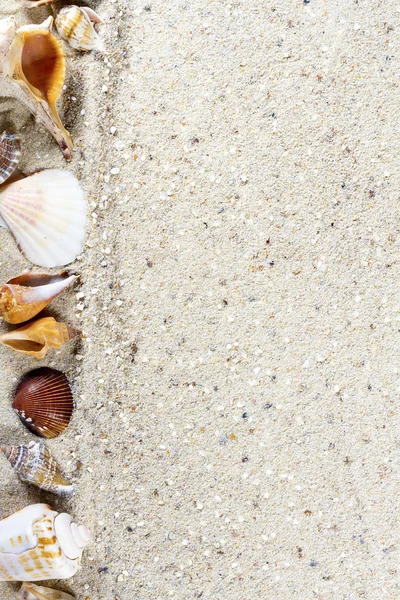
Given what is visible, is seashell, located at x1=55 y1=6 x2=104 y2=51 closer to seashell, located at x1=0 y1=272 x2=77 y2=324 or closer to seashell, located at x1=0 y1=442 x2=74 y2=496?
seashell, located at x1=0 y1=272 x2=77 y2=324

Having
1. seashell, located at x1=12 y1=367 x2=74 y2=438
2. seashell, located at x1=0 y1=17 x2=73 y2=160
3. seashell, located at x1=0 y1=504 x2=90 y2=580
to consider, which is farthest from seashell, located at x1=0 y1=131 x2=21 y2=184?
seashell, located at x1=0 y1=504 x2=90 y2=580

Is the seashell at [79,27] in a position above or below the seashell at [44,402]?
above

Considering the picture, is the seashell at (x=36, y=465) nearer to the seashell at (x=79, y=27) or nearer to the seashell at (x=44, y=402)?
the seashell at (x=44, y=402)

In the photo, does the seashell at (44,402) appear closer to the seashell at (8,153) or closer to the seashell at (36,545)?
the seashell at (36,545)

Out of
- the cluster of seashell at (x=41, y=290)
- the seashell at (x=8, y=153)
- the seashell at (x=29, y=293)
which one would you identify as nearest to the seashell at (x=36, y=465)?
the cluster of seashell at (x=41, y=290)

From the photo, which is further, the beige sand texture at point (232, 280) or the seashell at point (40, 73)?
the beige sand texture at point (232, 280)

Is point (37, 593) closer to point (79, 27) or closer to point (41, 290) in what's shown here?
point (41, 290)

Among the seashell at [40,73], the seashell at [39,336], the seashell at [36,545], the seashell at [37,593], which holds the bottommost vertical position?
the seashell at [37,593]

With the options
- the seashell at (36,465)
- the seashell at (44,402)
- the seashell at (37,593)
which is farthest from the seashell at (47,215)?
the seashell at (37,593)
